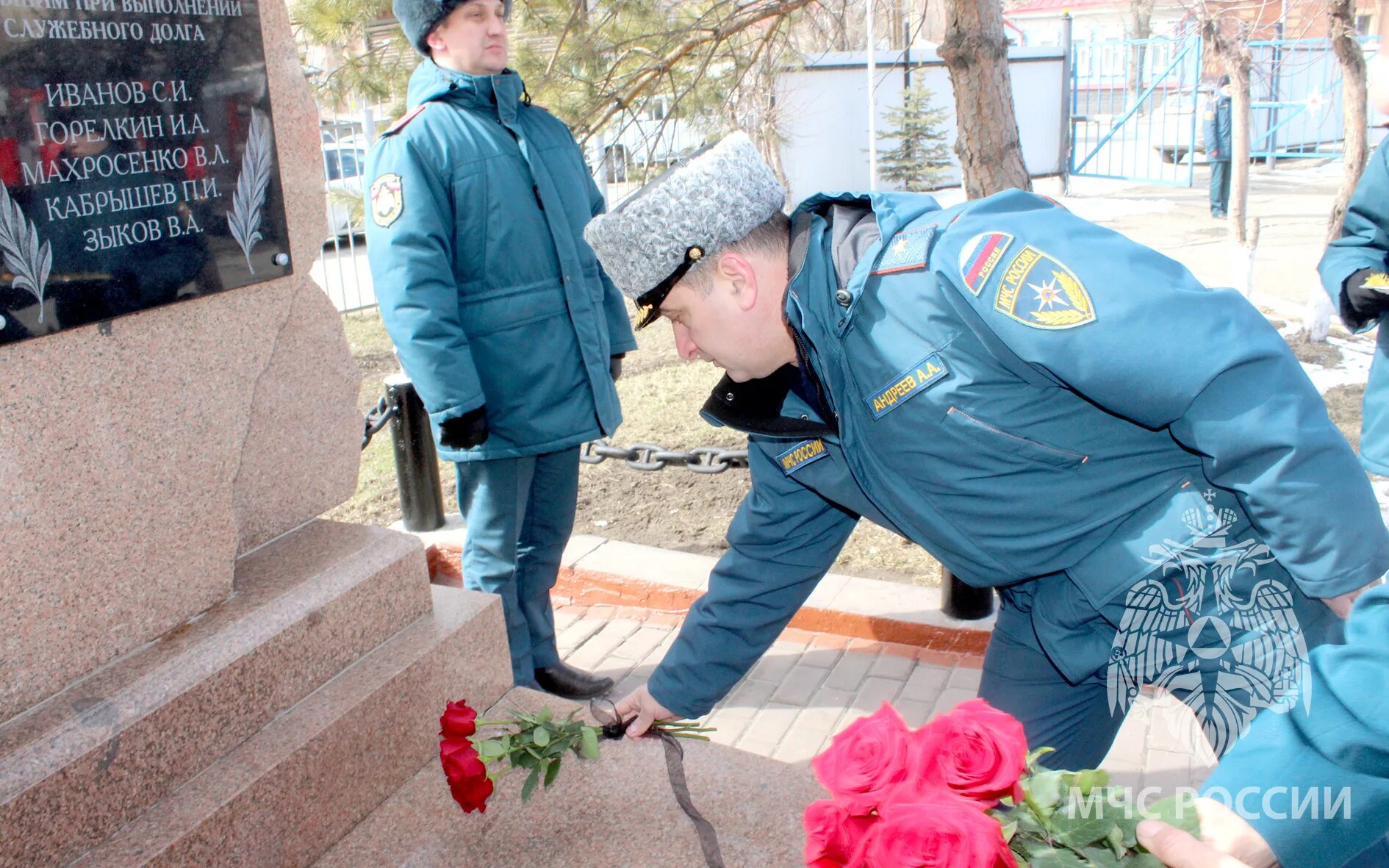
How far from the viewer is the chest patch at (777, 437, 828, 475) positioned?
2.03 m

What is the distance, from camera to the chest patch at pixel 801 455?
2.03m

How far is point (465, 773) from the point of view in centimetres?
188

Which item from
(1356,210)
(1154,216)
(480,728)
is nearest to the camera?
(480,728)

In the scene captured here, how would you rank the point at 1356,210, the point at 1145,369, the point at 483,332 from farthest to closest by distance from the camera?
1. the point at 1356,210
2. the point at 483,332
3. the point at 1145,369

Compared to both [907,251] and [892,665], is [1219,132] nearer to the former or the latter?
[892,665]

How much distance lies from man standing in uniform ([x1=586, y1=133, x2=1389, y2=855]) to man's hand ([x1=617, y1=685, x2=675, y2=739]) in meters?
0.51

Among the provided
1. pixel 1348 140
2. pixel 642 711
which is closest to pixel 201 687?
pixel 642 711

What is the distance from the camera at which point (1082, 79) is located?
69.1ft

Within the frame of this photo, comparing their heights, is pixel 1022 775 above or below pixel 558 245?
below

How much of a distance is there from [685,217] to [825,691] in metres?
2.05

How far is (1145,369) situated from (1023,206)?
0.40m

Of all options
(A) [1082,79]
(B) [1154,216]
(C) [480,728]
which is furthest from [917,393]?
(A) [1082,79]

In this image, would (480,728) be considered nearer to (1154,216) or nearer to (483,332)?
(483,332)

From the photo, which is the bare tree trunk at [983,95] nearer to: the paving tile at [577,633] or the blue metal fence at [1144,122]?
the paving tile at [577,633]
